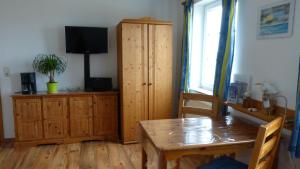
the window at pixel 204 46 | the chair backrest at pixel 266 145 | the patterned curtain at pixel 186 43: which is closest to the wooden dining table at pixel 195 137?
the chair backrest at pixel 266 145

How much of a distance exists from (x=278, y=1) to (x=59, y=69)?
3030 mm

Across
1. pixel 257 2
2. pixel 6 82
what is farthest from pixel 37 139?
pixel 257 2

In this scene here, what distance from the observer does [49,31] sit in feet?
12.1

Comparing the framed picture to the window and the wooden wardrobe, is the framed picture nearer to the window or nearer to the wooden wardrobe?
the window

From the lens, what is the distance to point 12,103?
11.4ft

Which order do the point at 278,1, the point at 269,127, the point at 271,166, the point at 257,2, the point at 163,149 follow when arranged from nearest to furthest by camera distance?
the point at 269,127 → the point at 163,149 → the point at 271,166 → the point at 278,1 → the point at 257,2

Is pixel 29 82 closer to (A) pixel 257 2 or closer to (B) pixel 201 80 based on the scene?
(B) pixel 201 80

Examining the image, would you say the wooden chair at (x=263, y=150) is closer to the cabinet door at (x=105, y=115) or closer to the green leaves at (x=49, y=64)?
the cabinet door at (x=105, y=115)

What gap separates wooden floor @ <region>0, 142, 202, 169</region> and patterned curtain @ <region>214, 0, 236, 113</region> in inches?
42.4

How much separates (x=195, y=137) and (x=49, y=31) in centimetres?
288

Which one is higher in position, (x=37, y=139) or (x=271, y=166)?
(x=271, y=166)

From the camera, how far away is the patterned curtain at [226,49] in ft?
8.46

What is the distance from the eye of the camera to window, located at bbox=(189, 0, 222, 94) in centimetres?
347

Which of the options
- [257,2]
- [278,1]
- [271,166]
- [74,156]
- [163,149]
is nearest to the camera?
[163,149]
